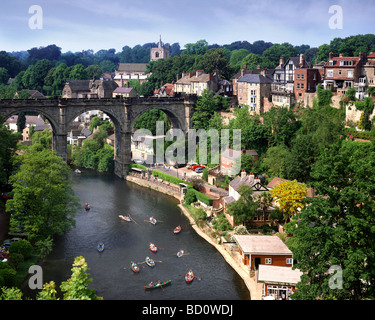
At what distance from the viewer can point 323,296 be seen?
23906 mm

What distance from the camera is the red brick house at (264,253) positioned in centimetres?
3747

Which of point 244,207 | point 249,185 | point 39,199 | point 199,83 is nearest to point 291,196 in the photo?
point 244,207

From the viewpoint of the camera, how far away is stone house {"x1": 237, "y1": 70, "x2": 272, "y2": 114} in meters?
69.2

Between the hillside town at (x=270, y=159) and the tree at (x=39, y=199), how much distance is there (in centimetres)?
1434

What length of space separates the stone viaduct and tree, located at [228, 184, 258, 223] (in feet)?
102

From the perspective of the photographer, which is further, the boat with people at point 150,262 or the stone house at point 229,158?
the stone house at point 229,158

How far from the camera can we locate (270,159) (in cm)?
5528

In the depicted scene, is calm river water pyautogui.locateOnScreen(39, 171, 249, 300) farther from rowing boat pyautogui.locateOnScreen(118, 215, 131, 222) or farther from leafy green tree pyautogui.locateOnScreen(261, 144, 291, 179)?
leafy green tree pyautogui.locateOnScreen(261, 144, 291, 179)

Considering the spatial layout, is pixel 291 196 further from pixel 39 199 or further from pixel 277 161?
pixel 39 199

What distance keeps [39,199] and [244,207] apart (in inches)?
720

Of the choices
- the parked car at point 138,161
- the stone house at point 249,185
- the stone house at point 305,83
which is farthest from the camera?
the parked car at point 138,161

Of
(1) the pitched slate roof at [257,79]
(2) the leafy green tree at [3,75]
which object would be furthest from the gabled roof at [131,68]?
(1) the pitched slate roof at [257,79]

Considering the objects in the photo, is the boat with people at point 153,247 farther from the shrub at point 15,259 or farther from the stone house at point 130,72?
the stone house at point 130,72

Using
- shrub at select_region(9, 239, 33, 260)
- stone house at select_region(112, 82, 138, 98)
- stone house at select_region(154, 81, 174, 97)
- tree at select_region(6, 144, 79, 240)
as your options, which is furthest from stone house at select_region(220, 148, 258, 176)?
stone house at select_region(112, 82, 138, 98)
